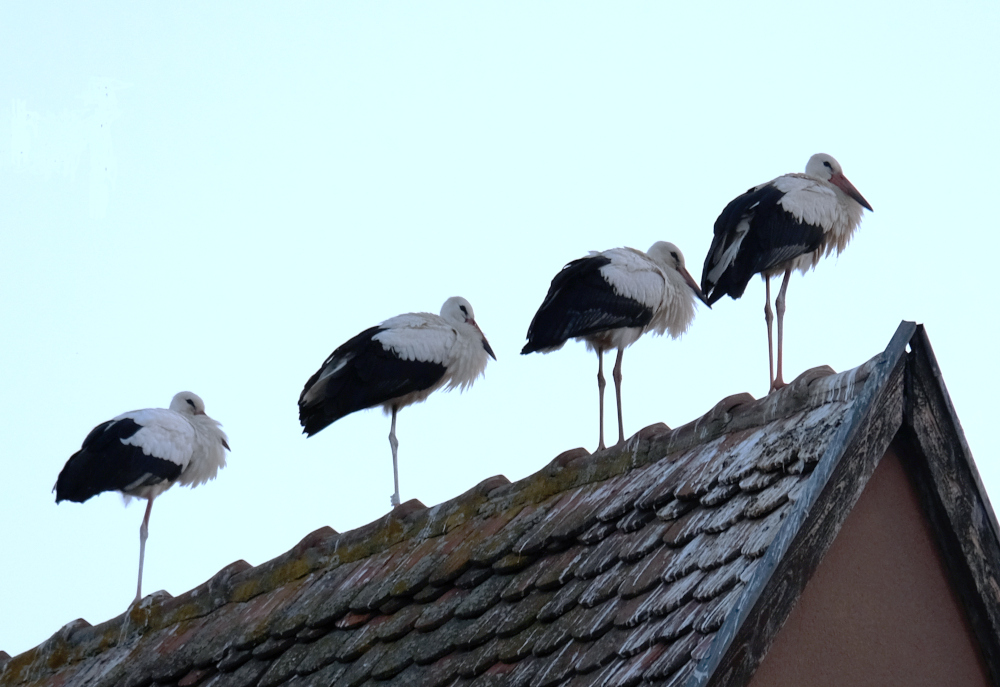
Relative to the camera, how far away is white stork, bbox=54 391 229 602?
10.3 m

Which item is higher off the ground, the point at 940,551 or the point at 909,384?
the point at 909,384

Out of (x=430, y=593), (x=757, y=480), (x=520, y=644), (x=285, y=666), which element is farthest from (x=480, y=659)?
(x=285, y=666)

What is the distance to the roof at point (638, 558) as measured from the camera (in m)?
3.59

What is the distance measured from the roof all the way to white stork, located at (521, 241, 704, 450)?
319 centimetres

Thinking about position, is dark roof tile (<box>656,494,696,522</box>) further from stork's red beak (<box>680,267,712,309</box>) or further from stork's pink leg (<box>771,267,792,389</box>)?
stork's red beak (<box>680,267,712,309</box>)

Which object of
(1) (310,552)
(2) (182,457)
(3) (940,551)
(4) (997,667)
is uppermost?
(2) (182,457)

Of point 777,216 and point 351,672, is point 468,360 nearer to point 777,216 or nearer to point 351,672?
point 777,216

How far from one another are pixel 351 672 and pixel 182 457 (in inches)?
249

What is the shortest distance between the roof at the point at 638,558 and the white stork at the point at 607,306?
3190 mm

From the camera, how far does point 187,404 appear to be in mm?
11820

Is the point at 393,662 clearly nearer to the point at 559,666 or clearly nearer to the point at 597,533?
the point at 597,533

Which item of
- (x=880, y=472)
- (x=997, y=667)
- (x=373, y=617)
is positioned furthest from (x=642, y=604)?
(x=373, y=617)

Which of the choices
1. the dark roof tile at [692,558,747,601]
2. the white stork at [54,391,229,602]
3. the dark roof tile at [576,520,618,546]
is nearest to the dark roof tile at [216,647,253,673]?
the dark roof tile at [576,520,618,546]

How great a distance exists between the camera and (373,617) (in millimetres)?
5062
